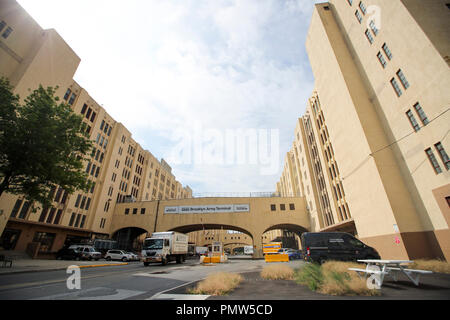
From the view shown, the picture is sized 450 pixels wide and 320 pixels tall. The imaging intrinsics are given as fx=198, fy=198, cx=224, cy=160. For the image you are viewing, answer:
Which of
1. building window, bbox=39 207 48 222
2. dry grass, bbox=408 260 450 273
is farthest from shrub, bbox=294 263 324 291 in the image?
building window, bbox=39 207 48 222

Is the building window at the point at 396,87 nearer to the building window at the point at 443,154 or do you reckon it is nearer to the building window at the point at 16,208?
the building window at the point at 443,154

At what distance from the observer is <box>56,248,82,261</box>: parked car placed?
2455 centimetres

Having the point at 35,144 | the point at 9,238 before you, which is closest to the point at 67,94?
the point at 9,238

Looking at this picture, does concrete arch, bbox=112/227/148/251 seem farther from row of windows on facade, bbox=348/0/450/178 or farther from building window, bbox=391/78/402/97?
building window, bbox=391/78/402/97

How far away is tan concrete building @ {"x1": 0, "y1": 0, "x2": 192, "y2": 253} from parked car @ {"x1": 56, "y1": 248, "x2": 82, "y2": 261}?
2.28m

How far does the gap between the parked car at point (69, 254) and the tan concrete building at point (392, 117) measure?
3234 centimetres

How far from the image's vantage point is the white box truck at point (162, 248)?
18.4m

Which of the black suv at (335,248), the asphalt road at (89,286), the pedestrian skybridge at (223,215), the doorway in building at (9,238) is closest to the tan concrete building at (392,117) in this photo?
the black suv at (335,248)

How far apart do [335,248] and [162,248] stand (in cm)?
1474

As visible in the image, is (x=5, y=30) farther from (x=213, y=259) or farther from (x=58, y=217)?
(x=213, y=259)

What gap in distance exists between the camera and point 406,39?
1576 centimetres

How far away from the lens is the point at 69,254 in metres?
25.0
